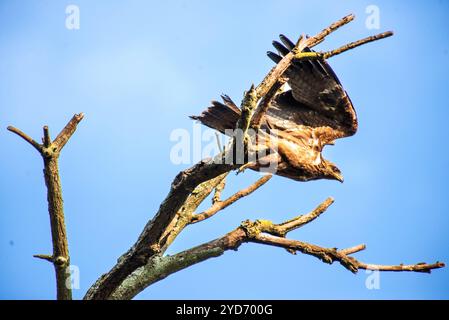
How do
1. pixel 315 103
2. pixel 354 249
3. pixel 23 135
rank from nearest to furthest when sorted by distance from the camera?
pixel 23 135 < pixel 354 249 < pixel 315 103

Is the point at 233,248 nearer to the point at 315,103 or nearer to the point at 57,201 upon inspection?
the point at 57,201

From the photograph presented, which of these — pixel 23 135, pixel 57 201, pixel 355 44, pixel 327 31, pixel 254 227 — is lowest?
pixel 254 227

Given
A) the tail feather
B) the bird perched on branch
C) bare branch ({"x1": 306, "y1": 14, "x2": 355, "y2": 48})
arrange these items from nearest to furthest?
bare branch ({"x1": 306, "y1": 14, "x2": 355, "y2": 48}) → the tail feather → the bird perched on branch

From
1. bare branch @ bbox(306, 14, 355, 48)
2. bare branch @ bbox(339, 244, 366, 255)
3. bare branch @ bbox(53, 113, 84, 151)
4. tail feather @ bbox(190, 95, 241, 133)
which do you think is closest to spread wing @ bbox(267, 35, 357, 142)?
tail feather @ bbox(190, 95, 241, 133)

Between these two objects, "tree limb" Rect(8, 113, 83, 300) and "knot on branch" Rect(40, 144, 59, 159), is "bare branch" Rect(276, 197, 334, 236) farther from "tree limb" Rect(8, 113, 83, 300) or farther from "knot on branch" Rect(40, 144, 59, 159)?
"knot on branch" Rect(40, 144, 59, 159)

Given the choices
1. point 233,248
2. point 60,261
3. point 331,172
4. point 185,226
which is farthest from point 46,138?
point 331,172

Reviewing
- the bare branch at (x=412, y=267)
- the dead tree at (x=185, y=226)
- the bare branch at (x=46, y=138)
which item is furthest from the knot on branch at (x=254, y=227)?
the bare branch at (x=46, y=138)

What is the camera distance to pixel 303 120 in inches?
278

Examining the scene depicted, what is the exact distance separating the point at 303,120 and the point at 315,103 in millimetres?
290

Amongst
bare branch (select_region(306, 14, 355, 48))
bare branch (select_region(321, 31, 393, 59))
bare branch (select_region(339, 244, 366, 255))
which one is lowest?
bare branch (select_region(339, 244, 366, 255))

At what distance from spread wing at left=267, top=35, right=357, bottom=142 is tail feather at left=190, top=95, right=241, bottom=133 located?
92cm

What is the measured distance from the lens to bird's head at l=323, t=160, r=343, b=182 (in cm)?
714

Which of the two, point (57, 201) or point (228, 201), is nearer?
point (57, 201)

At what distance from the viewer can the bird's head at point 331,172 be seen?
7137 mm
